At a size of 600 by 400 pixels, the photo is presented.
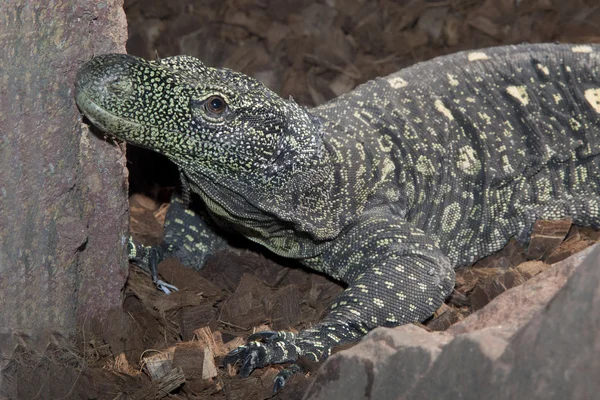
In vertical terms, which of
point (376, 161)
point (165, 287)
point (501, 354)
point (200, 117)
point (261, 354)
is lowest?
point (165, 287)

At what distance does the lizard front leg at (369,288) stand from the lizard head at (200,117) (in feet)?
2.66

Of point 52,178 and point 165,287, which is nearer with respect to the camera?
point 52,178

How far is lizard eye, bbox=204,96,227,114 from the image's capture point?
17.6 feet

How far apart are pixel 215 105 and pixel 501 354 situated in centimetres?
267

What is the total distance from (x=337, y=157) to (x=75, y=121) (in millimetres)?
2052

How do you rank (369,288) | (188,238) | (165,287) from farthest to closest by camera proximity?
(188,238) < (165,287) < (369,288)

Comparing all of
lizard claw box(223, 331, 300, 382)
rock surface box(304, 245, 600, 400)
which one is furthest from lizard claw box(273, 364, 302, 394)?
rock surface box(304, 245, 600, 400)

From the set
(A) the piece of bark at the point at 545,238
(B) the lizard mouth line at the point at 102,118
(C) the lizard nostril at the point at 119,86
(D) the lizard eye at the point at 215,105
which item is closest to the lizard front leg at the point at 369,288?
(A) the piece of bark at the point at 545,238

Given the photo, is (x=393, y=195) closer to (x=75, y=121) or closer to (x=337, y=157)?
(x=337, y=157)

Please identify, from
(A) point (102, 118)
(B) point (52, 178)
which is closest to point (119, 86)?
(A) point (102, 118)

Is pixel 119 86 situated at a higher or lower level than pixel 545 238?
higher

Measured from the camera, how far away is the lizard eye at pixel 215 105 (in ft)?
17.6

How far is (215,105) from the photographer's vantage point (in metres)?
5.39

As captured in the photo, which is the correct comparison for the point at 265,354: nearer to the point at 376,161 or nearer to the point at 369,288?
the point at 369,288
